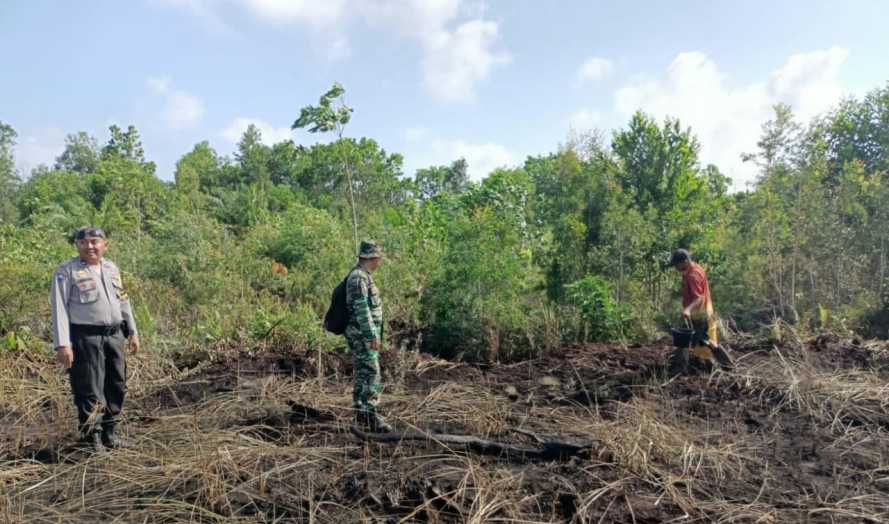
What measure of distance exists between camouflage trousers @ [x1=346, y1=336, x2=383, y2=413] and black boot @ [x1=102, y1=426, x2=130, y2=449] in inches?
72.2

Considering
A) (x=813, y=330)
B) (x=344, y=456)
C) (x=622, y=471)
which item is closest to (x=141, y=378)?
(x=344, y=456)

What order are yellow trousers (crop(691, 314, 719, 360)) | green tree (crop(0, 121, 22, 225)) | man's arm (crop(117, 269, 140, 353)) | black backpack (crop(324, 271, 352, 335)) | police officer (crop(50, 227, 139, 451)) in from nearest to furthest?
police officer (crop(50, 227, 139, 451))
man's arm (crop(117, 269, 140, 353))
black backpack (crop(324, 271, 352, 335))
yellow trousers (crop(691, 314, 719, 360))
green tree (crop(0, 121, 22, 225))

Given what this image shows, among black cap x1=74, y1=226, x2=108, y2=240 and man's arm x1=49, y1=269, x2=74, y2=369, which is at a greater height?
black cap x1=74, y1=226, x2=108, y2=240

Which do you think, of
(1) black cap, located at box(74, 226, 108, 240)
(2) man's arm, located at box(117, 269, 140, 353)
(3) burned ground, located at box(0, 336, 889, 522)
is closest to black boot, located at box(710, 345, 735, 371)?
(3) burned ground, located at box(0, 336, 889, 522)

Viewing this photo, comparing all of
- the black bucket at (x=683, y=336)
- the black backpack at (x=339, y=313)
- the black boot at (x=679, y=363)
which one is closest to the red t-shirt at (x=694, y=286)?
the black bucket at (x=683, y=336)

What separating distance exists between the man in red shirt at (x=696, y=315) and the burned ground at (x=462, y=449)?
216 mm

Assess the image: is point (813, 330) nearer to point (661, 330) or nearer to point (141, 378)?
point (661, 330)

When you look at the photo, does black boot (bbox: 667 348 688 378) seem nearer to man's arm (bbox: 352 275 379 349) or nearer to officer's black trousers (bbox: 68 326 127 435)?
man's arm (bbox: 352 275 379 349)

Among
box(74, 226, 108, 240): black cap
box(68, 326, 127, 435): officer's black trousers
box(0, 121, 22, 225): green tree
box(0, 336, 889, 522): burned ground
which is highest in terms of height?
box(0, 121, 22, 225): green tree

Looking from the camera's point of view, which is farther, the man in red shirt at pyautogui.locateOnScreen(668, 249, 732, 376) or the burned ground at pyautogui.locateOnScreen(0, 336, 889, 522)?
the man in red shirt at pyautogui.locateOnScreen(668, 249, 732, 376)

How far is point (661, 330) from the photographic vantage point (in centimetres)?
938

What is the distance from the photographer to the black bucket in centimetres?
617

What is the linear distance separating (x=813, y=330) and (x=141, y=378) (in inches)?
403

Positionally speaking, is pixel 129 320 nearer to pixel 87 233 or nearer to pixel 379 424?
pixel 87 233
